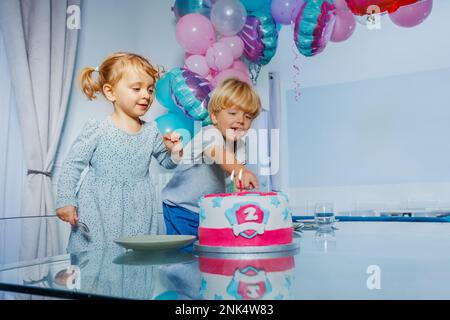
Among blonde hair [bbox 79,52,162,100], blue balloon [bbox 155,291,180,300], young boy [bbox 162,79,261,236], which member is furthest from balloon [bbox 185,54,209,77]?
blue balloon [bbox 155,291,180,300]

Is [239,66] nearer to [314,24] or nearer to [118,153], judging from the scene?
[314,24]

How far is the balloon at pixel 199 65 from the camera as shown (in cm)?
298

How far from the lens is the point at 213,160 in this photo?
167 centimetres

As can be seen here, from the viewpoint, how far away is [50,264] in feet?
2.34

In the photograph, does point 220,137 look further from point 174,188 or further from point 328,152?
point 328,152

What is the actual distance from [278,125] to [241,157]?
2.13m

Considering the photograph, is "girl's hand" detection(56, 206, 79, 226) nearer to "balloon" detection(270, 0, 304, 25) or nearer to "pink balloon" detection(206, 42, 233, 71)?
"pink balloon" detection(206, 42, 233, 71)

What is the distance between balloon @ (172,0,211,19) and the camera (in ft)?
10.1

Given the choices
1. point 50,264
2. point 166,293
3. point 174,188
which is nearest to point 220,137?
point 174,188

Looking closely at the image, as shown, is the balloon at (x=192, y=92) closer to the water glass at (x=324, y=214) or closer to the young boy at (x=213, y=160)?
the young boy at (x=213, y=160)

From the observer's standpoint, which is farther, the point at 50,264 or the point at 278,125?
the point at 278,125

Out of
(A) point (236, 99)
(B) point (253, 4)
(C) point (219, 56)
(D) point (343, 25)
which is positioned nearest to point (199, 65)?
(C) point (219, 56)

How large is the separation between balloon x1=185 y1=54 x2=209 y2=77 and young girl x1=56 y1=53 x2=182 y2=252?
47.5 inches

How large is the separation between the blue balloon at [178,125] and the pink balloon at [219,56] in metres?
0.38
